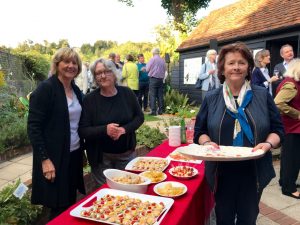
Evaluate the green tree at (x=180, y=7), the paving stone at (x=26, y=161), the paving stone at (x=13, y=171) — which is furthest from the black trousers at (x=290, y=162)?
the green tree at (x=180, y=7)

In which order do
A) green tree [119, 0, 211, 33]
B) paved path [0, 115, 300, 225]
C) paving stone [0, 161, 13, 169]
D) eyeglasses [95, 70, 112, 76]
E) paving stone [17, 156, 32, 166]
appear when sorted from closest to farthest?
eyeglasses [95, 70, 112, 76], paved path [0, 115, 300, 225], paving stone [0, 161, 13, 169], paving stone [17, 156, 32, 166], green tree [119, 0, 211, 33]

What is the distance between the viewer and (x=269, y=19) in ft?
33.3

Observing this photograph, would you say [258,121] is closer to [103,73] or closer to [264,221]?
[103,73]

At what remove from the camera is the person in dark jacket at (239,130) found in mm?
2115

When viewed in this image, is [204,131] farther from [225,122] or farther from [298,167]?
[298,167]

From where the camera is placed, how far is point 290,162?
4.16 m

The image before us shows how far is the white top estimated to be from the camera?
268 centimetres

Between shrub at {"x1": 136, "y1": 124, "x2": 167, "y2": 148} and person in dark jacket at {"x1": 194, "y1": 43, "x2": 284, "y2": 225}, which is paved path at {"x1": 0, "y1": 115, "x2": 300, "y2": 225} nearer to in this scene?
person in dark jacket at {"x1": 194, "y1": 43, "x2": 284, "y2": 225}

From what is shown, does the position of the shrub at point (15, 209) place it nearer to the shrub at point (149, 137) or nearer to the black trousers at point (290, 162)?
the shrub at point (149, 137)

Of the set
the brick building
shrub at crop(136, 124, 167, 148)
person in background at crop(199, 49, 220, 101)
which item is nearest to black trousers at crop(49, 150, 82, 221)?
shrub at crop(136, 124, 167, 148)

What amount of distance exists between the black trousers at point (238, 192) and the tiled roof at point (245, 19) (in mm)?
7444

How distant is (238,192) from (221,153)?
0.42 meters

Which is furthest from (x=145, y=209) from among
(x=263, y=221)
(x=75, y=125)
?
(x=263, y=221)

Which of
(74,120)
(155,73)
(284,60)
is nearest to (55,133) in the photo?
(74,120)
